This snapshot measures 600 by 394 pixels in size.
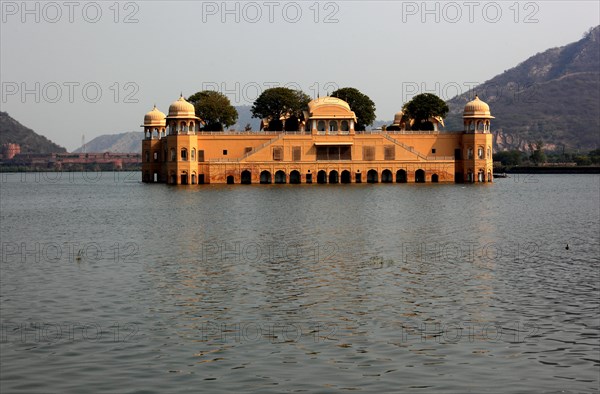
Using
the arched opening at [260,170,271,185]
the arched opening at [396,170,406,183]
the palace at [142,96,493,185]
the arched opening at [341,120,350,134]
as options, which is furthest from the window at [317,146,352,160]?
the arched opening at [396,170,406,183]

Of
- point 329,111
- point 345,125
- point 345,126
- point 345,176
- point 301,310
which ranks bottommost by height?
point 301,310

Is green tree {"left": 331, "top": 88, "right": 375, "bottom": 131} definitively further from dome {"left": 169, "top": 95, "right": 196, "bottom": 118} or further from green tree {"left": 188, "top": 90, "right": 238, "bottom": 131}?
dome {"left": 169, "top": 95, "right": 196, "bottom": 118}

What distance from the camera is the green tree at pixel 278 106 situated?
9831cm

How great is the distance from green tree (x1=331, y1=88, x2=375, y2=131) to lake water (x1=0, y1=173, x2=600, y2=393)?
209ft

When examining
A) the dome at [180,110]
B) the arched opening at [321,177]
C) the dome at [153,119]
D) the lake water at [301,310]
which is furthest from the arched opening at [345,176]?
the lake water at [301,310]

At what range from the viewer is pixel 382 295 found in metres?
19.2

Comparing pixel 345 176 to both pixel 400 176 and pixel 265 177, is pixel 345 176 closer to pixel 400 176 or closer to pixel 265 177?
pixel 400 176

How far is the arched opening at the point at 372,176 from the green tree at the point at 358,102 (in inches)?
421

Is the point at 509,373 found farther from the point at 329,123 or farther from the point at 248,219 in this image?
the point at 329,123

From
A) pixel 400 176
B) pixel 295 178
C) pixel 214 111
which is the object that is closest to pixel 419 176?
pixel 400 176

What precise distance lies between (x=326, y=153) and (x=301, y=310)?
70509 mm

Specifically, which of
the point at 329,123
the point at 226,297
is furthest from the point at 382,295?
the point at 329,123

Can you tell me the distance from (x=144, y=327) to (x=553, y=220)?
30.3 metres

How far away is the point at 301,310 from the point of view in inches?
691
